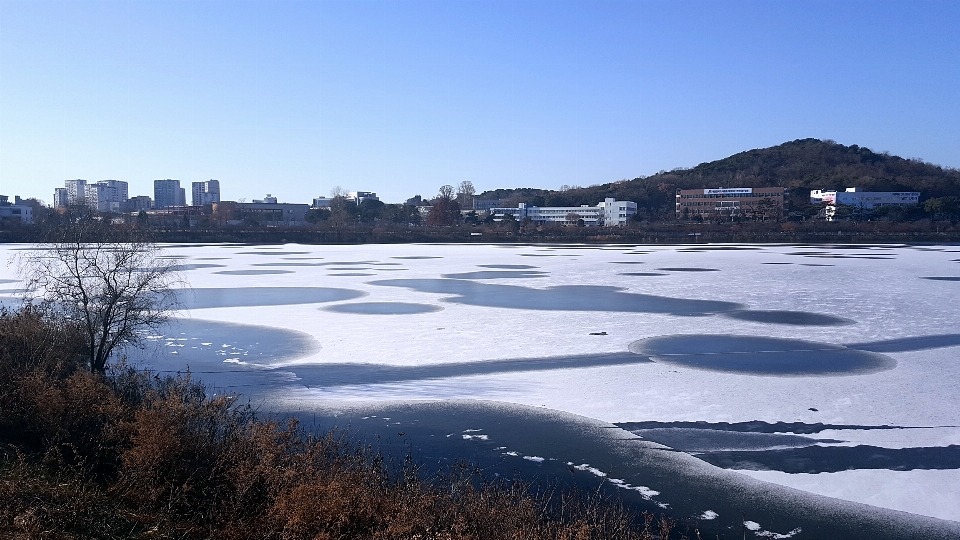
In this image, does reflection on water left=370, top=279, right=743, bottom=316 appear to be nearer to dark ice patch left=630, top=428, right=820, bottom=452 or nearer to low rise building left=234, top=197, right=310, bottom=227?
dark ice patch left=630, top=428, right=820, bottom=452

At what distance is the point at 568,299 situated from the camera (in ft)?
65.8

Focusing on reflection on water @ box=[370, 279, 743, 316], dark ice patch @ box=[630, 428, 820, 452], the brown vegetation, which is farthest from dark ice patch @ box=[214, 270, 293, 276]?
dark ice patch @ box=[630, 428, 820, 452]

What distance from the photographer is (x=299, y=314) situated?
17.2 m

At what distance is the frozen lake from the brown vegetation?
1212 millimetres

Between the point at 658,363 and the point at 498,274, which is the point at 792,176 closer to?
the point at 498,274

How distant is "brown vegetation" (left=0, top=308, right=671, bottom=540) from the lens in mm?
5500

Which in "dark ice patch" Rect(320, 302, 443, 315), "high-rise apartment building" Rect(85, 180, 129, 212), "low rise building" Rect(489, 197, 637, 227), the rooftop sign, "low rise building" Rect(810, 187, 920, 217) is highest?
"high-rise apartment building" Rect(85, 180, 129, 212)

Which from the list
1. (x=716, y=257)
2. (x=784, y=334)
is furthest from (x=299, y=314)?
(x=716, y=257)

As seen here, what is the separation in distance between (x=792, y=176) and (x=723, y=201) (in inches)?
1650

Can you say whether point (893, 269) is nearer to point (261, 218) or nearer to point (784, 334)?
point (784, 334)

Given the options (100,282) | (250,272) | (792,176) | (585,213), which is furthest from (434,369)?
(792,176)

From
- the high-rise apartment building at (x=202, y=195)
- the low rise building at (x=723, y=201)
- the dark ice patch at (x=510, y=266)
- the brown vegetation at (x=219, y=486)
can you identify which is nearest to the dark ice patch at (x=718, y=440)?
the brown vegetation at (x=219, y=486)

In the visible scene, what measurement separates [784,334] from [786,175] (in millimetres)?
139263

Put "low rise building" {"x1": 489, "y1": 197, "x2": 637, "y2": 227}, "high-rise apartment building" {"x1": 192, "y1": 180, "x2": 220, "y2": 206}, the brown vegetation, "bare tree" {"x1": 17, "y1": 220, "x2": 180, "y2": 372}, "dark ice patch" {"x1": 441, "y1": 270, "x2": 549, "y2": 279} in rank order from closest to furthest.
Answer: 1. the brown vegetation
2. "bare tree" {"x1": 17, "y1": 220, "x2": 180, "y2": 372}
3. "dark ice patch" {"x1": 441, "y1": 270, "x2": 549, "y2": 279}
4. "low rise building" {"x1": 489, "y1": 197, "x2": 637, "y2": 227}
5. "high-rise apartment building" {"x1": 192, "y1": 180, "x2": 220, "y2": 206}
